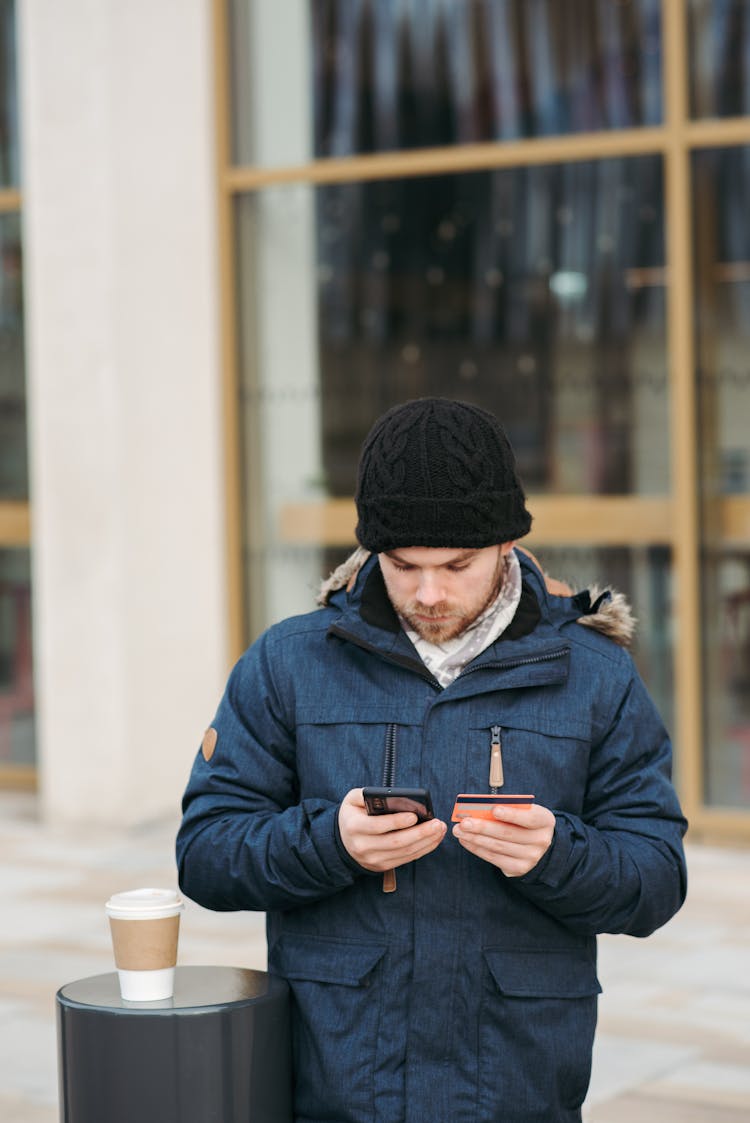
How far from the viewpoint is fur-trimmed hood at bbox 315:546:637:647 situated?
8.31 ft

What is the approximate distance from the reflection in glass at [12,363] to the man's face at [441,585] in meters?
6.92

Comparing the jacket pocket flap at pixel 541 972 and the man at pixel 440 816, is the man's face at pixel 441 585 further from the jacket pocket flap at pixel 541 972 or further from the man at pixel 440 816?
the jacket pocket flap at pixel 541 972

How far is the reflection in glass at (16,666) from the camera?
358 inches

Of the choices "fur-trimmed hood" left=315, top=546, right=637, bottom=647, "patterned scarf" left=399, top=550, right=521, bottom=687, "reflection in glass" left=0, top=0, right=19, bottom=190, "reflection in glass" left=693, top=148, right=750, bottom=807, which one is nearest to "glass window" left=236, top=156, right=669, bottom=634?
"reflection in glass" left=693, top=148, right=750, bottom=807

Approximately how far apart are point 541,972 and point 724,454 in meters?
5.37

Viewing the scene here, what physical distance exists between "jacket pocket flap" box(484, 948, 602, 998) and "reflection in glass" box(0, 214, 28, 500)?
23.3 feet

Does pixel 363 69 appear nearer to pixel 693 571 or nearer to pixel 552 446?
pixel 552 446

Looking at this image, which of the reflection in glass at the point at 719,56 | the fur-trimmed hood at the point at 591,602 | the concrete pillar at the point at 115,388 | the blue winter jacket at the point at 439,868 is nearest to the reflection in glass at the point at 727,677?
the reflection in glass at the point at 719,56

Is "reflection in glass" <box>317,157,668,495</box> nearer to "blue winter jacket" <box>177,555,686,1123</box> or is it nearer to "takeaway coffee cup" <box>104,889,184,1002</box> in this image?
"blue winter jacket" <box>177,555,686,1123</box>

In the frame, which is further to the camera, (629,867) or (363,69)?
(363,69)

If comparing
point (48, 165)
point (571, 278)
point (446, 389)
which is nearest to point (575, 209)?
point (571, 278)

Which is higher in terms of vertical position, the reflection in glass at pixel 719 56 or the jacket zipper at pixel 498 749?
the reflection in glass at pixel 719 56

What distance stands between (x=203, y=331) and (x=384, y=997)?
20.7ft

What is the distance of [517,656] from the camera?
239 cm
